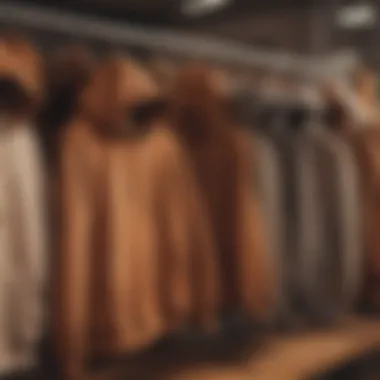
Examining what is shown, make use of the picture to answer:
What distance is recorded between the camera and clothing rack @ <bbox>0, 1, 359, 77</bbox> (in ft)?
5.93

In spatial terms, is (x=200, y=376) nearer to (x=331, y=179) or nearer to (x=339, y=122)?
(x=331, y=179)

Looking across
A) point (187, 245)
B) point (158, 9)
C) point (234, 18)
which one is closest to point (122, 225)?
point (187, 245)

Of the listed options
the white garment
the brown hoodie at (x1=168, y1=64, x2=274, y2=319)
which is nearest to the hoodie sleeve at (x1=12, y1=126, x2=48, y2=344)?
the white garment

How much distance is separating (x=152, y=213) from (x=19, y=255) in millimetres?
368

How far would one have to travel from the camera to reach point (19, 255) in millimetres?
1495

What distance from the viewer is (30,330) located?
1501mm

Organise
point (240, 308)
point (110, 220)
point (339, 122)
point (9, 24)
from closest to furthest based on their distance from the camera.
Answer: point (110, 220)
point (9, 24)
point (240, 308)
point (339, 122)

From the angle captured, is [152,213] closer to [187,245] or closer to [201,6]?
[187,245]

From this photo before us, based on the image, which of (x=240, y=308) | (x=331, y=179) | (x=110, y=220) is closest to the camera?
(x=110, y=220)

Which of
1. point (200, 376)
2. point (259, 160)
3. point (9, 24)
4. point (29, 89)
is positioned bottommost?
point (200, 376)

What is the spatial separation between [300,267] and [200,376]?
0.41 m

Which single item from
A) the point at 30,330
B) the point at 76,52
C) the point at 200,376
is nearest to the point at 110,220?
the point at 30,330

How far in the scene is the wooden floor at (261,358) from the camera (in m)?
1.97

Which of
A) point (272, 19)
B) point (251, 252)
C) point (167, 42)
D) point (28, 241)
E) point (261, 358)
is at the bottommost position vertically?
point (261, 358)
